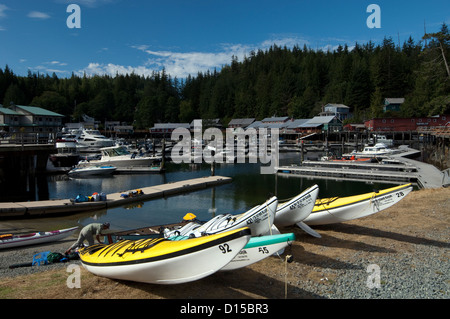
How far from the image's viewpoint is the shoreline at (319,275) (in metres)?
6.82

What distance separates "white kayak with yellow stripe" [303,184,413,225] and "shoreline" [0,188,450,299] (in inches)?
23.9

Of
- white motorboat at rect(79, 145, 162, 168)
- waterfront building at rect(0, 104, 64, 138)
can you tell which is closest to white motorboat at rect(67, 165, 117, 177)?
white motorboat at rect(79, 145, 162, 168)

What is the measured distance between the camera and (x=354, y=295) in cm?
691

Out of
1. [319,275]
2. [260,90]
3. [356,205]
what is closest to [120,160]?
[356,205]

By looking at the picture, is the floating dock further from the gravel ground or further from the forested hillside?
the forested hillside

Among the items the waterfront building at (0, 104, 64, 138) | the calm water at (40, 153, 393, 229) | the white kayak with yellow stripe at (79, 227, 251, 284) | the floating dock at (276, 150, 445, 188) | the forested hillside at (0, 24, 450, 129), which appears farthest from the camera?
the forested hillside at (0, 24, 450, 129)

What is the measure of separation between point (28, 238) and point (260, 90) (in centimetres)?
11583

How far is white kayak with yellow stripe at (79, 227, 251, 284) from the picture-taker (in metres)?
5.82

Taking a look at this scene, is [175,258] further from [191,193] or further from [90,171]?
[90,171]

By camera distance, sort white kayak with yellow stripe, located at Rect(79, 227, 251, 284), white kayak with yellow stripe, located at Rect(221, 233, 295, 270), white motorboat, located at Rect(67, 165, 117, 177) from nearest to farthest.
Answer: white kayak with yellow stripe, located at Rect(79, 227, 251, 284) < white kayak with yellow stripe, located at Rect(221, 233, 295, 270) < white motorboat, located at Rect(67, 165, 117, 177)

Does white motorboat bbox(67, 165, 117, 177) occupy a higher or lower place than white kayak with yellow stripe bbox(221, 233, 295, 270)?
lower

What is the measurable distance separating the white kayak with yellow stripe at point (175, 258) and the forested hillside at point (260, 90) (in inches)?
3148
